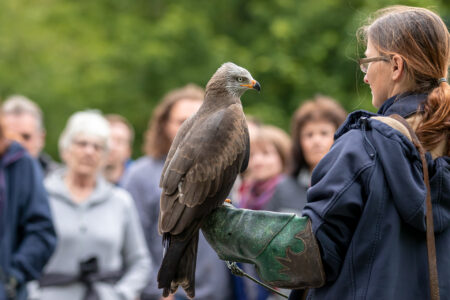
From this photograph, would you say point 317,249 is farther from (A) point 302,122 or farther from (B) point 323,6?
(B) point 323,6

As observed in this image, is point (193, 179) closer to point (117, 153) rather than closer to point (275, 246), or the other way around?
point (275, 246)

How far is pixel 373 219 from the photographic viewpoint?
2320 mm

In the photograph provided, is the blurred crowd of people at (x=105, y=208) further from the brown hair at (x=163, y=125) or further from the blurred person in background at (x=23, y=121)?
the blurred person in background at (x=23, y=121)

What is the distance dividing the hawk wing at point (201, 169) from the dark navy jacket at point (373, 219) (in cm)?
62

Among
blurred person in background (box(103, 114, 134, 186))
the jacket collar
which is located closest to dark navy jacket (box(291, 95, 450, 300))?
the jacket collar

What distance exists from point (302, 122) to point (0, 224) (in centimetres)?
249

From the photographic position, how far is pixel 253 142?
21.8ft

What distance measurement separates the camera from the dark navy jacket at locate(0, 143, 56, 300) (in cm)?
502

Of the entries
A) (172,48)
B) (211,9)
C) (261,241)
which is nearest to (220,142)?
(261,241)

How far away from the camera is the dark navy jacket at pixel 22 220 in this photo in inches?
198

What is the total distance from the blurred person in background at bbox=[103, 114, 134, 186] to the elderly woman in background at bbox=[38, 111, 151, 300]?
1879 mm

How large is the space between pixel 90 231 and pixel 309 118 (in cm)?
201

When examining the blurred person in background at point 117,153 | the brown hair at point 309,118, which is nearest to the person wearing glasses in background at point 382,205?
the brown hair at point 309,118

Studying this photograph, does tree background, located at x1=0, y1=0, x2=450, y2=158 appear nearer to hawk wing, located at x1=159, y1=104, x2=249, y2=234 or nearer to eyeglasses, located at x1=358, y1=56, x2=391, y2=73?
hawk wing, located at x1=159, y1=104, x2=249, y2=234
